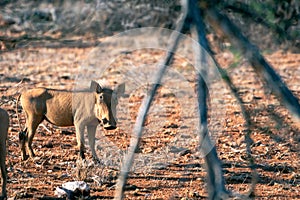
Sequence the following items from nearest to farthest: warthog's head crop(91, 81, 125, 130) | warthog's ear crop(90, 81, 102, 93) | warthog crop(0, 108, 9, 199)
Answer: warthog crop(0, 108, 9, 199)
warthog's head crop(91, 81, 125, 130)
warthog's ear crop(90, 81, 102, 93)

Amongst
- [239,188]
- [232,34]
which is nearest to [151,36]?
[239,188]

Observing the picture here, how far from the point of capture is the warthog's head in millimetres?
8211

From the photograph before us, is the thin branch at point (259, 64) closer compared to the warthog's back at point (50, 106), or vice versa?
the thin branch at point (259, 64)

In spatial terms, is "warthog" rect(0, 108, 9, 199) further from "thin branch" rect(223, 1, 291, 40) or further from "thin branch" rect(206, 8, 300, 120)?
"thin branch" rect(206, 8, 300, 120)

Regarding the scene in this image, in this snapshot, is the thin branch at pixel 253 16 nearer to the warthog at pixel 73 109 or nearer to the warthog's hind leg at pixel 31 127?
the warthog at pixel 73 109

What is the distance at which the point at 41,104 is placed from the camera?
8.67m

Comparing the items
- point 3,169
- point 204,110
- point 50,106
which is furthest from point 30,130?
point 204,110

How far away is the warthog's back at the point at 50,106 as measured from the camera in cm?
862

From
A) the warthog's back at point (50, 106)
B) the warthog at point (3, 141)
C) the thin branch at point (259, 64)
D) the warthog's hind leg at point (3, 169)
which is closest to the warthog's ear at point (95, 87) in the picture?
the warthog's back at point (50, 106)

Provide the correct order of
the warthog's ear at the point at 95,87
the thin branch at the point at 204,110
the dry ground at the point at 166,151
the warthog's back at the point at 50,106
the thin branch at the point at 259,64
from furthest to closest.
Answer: the warthog's back at the point at 50,106, the warthog's ear at the point at 95,87, the dry ground at the point at 166,151, the thin branch at the point at 204,110, the thin branch at the point at 259,64

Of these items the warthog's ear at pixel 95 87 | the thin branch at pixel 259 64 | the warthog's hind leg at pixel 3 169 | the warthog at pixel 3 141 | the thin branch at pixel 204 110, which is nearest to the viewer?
the thin branch at pixel 259 64

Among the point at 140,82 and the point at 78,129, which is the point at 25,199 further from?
the point at 140,82

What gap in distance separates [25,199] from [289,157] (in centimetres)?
318

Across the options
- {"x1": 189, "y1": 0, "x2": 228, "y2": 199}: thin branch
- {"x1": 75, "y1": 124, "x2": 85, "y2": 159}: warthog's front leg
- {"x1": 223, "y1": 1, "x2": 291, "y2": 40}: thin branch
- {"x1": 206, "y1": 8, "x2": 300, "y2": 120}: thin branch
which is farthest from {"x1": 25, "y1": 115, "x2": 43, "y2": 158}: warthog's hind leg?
{"x1": 206, "y1": 8, "x2": 300, "y2": 120}: thin branch
